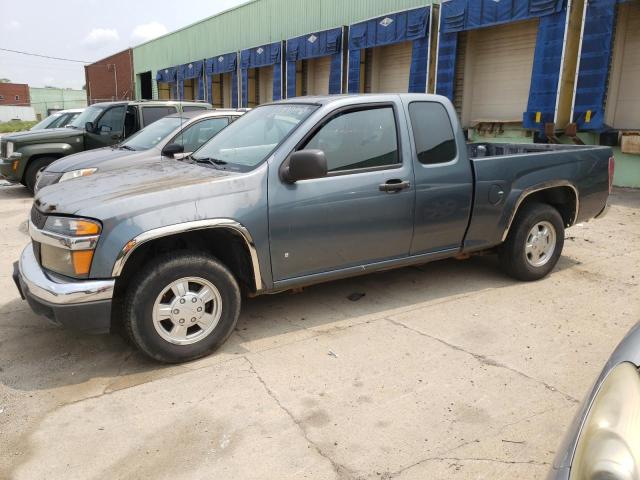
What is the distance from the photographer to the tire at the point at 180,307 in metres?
3.50

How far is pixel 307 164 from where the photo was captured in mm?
3752

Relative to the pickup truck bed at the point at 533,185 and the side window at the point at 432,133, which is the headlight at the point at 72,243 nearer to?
the side window at the point at 432,133

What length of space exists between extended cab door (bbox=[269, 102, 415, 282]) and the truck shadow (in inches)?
21.8

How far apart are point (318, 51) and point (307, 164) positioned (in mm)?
17062

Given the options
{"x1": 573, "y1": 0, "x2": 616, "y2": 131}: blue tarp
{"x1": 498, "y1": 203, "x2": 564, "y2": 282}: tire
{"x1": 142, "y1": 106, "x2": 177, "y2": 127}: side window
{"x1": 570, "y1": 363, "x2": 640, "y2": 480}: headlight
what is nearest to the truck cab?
{"x1": 142, "y1": 106, "x2": 177, "y2": 127}: side window

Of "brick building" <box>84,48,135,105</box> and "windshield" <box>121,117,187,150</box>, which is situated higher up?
"brick building" <box>84,48,135,105</box>

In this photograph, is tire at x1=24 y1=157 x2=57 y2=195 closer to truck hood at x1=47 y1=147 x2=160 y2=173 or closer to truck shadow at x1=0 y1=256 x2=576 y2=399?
truck hood at x1=47 y1=147 x2=160 y2=173

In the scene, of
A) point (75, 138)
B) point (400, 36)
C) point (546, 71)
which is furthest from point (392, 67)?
Result: point (75, 138)

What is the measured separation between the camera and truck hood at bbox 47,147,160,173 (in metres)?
7.46

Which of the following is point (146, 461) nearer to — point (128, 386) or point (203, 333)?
point (128, 386)

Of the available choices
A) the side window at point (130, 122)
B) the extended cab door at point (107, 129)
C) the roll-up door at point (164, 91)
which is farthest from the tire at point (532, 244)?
the roll-up door at point (164, 91)

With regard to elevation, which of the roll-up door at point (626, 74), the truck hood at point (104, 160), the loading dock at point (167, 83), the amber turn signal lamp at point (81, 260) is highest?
the loading dock at point (167, 83)

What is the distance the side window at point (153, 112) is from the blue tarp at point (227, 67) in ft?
53.2

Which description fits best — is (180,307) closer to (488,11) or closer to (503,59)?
(488,11)
